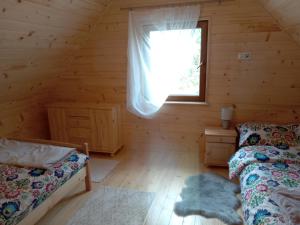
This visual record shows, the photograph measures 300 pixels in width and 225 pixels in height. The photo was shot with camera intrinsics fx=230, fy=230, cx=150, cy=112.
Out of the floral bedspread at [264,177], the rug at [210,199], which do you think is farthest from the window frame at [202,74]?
Result: the rug at [210,199]

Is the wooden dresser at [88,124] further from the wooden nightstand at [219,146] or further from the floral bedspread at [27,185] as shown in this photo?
the wooden nightstand at [219,146]

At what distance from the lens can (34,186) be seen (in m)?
1.78

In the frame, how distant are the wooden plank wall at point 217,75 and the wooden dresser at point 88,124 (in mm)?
314

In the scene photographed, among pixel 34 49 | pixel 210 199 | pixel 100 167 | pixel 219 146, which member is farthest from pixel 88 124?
pixel 210 199

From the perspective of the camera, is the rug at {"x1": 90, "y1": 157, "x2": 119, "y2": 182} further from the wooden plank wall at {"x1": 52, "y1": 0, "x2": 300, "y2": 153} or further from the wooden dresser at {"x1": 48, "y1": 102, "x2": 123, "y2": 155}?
the wooden plank wall at {"x1": 52, "y1": 0, "x2": 300, "y2": 153}

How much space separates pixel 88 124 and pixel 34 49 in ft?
3.92

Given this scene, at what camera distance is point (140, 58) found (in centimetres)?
307

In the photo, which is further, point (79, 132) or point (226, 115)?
point (79, 132)

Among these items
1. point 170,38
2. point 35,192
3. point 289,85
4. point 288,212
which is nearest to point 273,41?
point 289,85

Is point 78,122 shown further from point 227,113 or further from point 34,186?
point 227,113

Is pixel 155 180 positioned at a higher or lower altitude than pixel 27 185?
lower

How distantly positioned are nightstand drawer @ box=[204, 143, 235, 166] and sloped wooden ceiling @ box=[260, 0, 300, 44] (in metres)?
1.44

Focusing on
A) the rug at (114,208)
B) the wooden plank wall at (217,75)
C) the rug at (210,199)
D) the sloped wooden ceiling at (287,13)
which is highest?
the sloped wooden ceiling at (287,13)

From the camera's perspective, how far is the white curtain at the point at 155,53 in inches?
112
